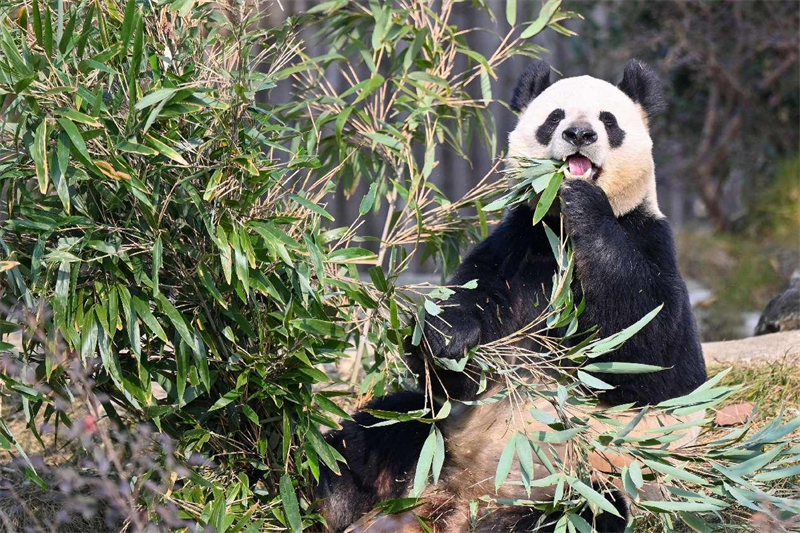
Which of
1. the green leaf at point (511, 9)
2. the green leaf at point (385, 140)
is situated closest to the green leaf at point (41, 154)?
the green leaf at point (385, 140)

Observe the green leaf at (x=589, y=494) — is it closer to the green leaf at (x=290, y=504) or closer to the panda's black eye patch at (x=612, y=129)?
the green leaf at (x=290, y=504)

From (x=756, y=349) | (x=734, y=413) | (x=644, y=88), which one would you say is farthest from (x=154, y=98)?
(x=756, y=349)

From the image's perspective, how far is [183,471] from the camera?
10.9 ft

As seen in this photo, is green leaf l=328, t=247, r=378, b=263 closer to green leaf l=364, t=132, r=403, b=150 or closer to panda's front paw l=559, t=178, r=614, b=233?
panda's front paw l=559, t=178, r=614, b=233

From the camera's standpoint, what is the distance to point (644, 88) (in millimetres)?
4355

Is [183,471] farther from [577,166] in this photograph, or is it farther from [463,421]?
[577,166]

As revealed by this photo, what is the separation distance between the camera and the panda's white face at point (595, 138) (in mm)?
3836

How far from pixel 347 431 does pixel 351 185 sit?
54.0 inches

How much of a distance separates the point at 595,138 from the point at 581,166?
0.12 metres

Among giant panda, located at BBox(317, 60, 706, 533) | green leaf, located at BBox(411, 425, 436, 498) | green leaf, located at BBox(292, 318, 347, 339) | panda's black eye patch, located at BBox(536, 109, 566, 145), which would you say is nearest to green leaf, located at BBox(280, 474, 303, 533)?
giant panda, located at BBox(317, 60, 706, 533)

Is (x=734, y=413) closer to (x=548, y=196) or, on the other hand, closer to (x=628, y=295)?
(x=628, y=295)

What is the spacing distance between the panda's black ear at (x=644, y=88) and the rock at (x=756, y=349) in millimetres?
1469

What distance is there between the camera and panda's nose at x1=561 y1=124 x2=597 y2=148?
3.79 m

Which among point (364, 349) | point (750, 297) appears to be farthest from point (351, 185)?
point (750, 297)
